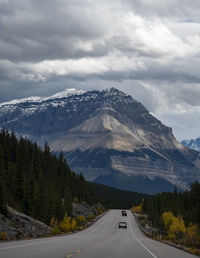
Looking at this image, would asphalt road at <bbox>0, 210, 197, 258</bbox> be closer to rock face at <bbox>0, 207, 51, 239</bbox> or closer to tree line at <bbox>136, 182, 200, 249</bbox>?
rock face at <bbox>0, 207, 51, 239</bbox>

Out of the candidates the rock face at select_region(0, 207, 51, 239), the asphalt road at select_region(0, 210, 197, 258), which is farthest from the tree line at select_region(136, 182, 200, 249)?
the asphalt road at select_region(0, 210, 197, 258)

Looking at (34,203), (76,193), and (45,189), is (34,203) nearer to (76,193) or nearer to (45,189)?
(45,189)

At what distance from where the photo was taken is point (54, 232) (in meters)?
57.7

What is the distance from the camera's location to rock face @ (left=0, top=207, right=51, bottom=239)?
143ft

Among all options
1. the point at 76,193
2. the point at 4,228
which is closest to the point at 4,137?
the point at 76,193

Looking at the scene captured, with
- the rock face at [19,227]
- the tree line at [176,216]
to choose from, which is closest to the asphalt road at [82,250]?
the rock face at [19,227]

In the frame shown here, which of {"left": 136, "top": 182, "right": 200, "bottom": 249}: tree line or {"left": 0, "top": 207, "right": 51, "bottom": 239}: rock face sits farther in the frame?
{"left": 136, "top": 182, "right": 200, "bottom": 249}: tree line

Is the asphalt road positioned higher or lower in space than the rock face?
lower

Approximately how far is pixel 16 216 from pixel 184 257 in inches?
1155

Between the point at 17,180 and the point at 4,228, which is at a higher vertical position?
the point at 17,180

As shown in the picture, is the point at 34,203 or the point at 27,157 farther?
the point at 27,157

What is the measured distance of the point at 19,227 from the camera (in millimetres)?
48625

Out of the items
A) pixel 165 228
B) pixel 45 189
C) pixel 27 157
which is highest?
pixel 27 157

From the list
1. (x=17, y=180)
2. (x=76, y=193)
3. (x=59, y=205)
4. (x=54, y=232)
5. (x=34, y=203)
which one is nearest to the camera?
(x=54, y=232)
